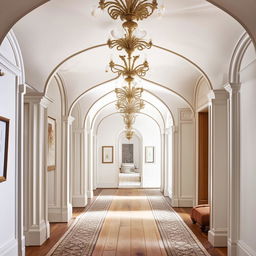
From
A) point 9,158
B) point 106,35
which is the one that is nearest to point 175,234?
point 106,35

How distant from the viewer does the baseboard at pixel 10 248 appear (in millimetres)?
4895

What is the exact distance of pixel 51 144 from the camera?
9203mm

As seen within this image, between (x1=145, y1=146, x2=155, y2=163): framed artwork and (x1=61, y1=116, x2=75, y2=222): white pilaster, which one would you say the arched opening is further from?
(x1=145, y1=146, x2=155, y2=163): framed artwork

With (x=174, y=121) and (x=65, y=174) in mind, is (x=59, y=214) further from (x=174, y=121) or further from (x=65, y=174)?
(x=174, y=121)

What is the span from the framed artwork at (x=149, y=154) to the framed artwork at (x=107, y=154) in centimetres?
163

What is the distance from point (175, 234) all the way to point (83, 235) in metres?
1.83

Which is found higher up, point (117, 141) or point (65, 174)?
point (117, 141)

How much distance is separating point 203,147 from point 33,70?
4950 mm

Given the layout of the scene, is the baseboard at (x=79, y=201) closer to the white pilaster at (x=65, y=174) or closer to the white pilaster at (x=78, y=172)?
the white pilaster at (x=78, y=172)

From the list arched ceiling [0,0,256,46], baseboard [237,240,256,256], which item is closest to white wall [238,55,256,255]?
baseboard [237,240,256,256]

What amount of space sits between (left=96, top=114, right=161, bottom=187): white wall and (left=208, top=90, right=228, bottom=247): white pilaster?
40.3 ft

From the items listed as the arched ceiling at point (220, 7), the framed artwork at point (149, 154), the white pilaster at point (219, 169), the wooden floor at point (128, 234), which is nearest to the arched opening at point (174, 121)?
the white pilaster at point (219, 169)

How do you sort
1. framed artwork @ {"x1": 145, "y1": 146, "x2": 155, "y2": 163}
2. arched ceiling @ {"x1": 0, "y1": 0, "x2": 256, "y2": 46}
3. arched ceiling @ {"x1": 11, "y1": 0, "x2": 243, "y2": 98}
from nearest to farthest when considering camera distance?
arched ceiling @ {"x1": 0, "y1": 0, "x2": 256, "y2": 46} → arched ceiling @ {"x1": 11, "y1": 0, "x2": 243, "y2": 98} → framed artwork @ {"x1": 145, "y1": 146, "x2": 155, "y2": 163}

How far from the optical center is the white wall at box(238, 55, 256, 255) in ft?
17.4
